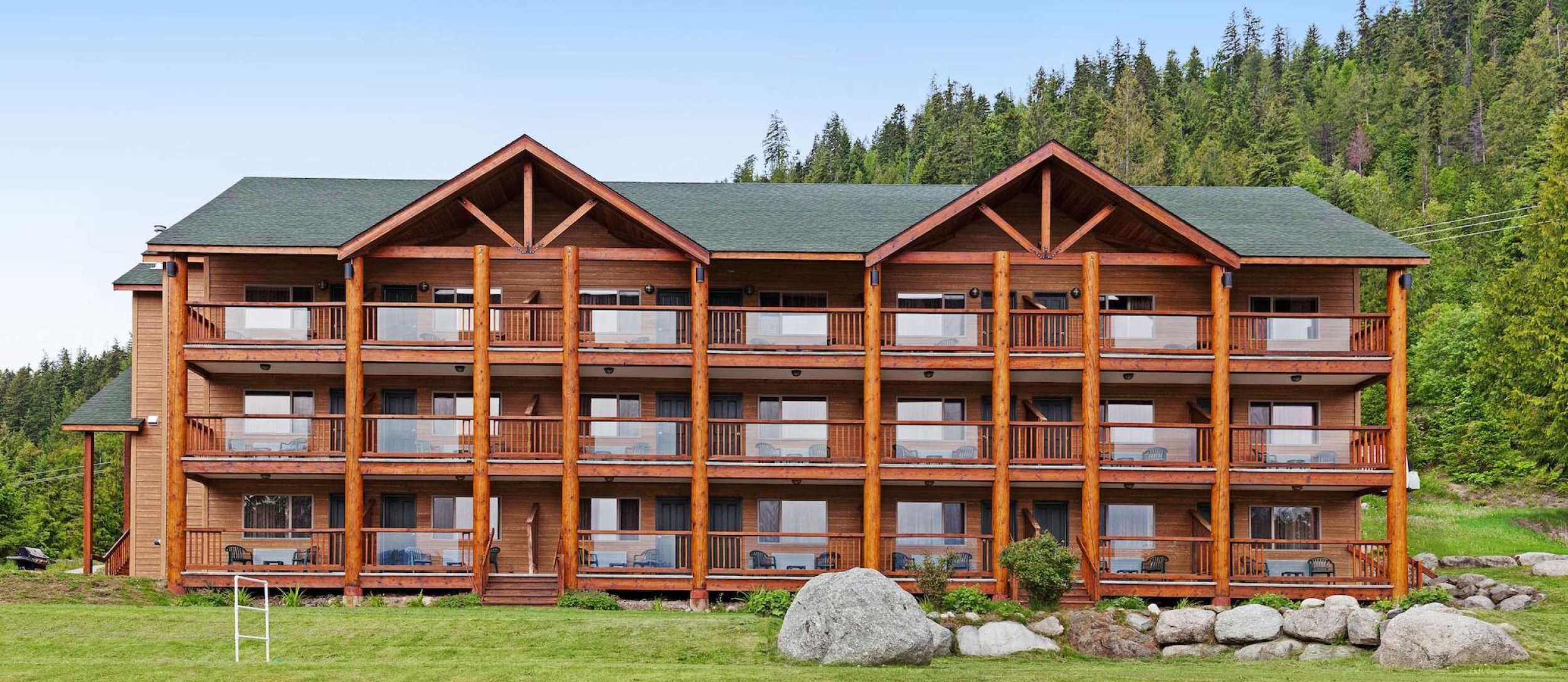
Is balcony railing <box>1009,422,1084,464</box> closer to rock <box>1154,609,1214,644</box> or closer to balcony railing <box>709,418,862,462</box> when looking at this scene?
balcony railing <box>709,418,862,462</box>

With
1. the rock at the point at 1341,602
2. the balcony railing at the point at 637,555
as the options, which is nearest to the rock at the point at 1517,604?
the rock at the point at 1341,602

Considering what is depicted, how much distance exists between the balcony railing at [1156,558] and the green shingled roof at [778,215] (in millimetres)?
6934

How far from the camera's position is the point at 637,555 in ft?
99.3

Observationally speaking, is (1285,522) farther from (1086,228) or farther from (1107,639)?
(1107,639)

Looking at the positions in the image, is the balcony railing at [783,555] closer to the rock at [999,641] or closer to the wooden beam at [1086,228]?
the rock at [999,641]

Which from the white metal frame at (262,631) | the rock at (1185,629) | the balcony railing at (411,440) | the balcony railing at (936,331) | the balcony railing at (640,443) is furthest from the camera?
the balcony railing at (936,331)

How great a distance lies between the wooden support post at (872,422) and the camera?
29.9m

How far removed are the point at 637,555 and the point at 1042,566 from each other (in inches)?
358

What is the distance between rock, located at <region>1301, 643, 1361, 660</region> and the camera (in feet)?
78.7

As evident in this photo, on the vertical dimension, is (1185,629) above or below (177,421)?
below

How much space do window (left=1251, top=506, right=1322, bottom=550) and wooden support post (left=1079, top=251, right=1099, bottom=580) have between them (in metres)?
5.18

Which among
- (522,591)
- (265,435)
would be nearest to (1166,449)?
(522,591)

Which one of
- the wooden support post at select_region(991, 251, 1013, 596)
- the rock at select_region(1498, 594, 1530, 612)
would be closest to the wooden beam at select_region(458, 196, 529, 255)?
the wooden support post at select_region(991, 251, 1013, 596)

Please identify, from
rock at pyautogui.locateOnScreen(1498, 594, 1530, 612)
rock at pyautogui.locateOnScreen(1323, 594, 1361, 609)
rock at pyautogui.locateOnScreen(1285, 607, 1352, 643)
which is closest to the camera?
rock at pyautogui.locateOnScreen(1285, 607, 1352, 643)
